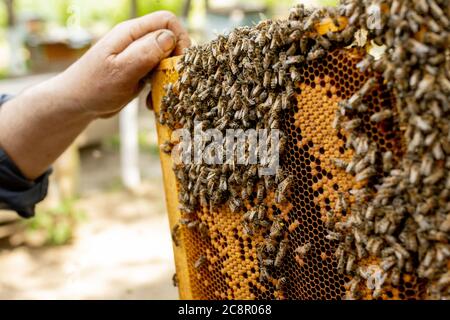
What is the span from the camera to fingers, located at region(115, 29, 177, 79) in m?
2.63

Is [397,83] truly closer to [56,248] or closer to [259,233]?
[259,233]

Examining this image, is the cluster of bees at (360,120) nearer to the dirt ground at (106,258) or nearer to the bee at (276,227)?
the bee at (276,227)

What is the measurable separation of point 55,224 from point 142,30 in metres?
6.74

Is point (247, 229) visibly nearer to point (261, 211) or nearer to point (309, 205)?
point (261, 211)

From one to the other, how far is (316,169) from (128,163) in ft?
30.9

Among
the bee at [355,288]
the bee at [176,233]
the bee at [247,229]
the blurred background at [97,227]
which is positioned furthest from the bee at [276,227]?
the blurred background at [97,227]

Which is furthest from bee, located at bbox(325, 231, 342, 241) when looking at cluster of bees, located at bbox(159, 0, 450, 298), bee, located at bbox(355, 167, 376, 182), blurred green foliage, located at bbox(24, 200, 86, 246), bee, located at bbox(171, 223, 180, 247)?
blurred green foliage, located at bbox(24, 200, 86, 246)

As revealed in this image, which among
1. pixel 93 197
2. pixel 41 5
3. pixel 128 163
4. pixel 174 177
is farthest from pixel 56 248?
pixel 41 5

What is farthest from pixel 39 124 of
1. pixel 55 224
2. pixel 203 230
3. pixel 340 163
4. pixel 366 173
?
pixel 55 224

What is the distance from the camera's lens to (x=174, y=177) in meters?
2.73

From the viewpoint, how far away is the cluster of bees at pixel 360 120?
163cm

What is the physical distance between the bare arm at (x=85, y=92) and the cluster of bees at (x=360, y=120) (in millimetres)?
395

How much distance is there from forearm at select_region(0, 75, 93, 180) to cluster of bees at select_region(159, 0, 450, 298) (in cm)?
112

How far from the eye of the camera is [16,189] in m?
3.54
